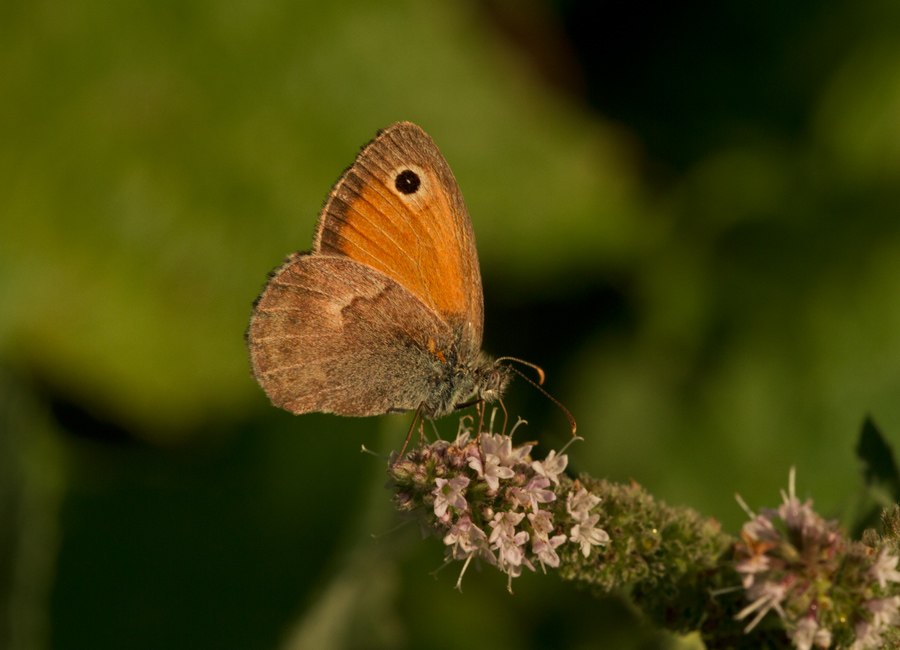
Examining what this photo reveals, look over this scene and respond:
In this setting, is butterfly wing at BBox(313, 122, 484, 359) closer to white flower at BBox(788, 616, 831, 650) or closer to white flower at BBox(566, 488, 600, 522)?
white flower at BBox(566, 488, 600, 522)

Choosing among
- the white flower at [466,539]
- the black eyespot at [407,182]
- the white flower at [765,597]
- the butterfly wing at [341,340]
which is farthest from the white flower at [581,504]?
the black eyespot at [407,182]

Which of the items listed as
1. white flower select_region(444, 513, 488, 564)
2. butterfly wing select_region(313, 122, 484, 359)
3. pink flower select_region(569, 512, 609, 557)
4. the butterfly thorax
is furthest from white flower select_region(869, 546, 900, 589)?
butterfly wing select_region(313, 122, 484, 359)

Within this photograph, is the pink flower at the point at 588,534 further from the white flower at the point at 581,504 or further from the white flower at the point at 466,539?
the white flower at the point at 466,539

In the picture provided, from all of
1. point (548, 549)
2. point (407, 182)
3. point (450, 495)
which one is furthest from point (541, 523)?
point (407, 182)

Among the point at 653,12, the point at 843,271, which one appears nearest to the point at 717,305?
the point at 843,271

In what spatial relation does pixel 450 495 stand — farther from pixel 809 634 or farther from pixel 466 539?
pixel 809 634

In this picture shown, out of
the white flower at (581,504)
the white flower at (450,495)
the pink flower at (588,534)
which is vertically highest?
the white flower at (581,504)

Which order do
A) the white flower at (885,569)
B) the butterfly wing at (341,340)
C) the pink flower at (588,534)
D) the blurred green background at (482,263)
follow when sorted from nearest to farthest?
the white flower at (885,569) < the pink flower at (588,534) < the butterfly wing at (341,340) < the blurred green background at (482,263)
